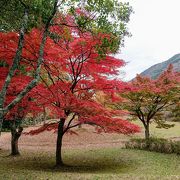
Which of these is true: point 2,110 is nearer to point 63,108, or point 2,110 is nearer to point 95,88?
point 63,108

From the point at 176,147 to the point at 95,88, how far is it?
38.3 ft

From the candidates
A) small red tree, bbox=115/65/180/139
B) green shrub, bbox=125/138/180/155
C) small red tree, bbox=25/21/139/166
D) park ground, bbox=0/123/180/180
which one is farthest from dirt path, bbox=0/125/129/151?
small red tree, bbox=25/21/139/166

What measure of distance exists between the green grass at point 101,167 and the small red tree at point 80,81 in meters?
2.54

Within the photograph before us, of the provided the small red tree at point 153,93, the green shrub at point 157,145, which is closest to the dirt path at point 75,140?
the green shrub at point 157,145

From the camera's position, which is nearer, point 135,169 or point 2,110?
point 2,110

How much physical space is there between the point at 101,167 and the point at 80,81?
5.88 m

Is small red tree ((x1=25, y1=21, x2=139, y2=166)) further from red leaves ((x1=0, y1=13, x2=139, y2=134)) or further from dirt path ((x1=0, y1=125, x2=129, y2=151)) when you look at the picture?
dirt path ((x1=0, y1=125, x2=129, y2=151))

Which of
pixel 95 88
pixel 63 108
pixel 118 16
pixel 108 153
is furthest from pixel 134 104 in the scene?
pixel 118 16

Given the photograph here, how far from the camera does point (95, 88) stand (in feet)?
→ 69.4

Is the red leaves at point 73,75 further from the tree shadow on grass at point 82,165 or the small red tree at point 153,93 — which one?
the small red tree at point 153,93

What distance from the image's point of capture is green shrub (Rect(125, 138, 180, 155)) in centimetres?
2933

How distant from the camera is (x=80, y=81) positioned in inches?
838

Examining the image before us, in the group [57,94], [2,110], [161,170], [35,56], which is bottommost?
[161,170]

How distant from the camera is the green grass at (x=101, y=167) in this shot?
1794cm
